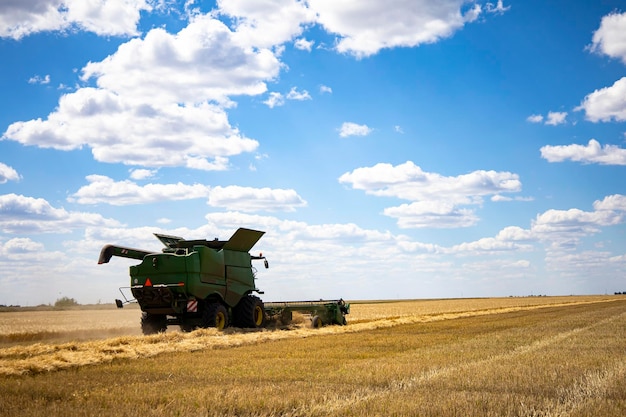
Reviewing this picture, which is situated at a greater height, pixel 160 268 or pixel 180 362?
pixel 160 268

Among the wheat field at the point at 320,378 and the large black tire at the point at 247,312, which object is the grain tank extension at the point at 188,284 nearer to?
the large black tire at the point at 247,312

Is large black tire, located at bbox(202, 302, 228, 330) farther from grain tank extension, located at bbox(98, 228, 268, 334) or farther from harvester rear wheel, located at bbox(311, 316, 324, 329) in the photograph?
harvester rear wheel, located at bbox(311, 316, 324, 329)

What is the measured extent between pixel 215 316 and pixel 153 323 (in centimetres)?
238

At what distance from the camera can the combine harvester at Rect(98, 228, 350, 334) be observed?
21.6 metres

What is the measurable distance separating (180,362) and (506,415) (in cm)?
762

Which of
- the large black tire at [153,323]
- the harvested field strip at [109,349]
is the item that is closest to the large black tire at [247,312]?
the harvested field strip at [109,349]

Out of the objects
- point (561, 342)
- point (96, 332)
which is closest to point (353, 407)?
point (561, 342)

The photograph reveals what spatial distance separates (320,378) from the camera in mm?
10398

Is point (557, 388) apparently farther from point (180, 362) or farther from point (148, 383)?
point (180, 362)

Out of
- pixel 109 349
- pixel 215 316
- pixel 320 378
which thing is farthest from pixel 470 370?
pixel 215 316

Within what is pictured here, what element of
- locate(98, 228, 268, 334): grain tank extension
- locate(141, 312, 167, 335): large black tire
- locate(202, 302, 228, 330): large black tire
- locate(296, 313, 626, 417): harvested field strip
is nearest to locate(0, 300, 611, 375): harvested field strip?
locate(202, 302, 228, 330): large black tire

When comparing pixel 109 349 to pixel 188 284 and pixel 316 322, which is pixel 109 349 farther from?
pixel 316 322

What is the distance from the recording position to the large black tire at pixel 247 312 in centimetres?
2389

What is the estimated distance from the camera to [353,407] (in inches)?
313
